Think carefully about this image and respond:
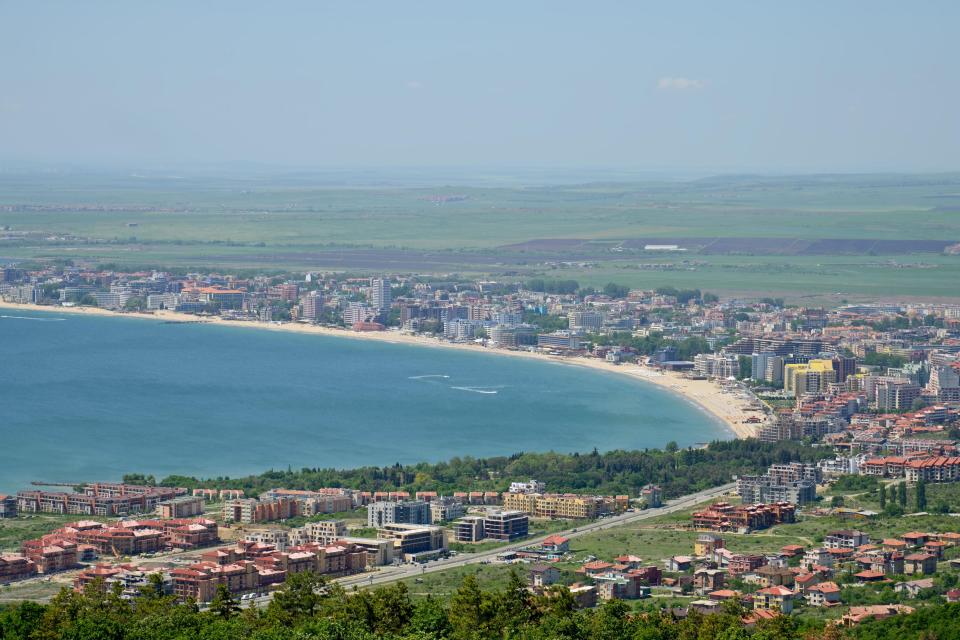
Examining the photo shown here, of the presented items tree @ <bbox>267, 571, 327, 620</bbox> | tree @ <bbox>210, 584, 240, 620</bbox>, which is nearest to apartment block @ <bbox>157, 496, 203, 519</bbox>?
tree @ <bbox>267, 571, 327, 620</bbox>

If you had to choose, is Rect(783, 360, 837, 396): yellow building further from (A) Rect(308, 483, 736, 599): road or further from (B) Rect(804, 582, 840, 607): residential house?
(B) Rect(804, 582, 840, 607): residential house

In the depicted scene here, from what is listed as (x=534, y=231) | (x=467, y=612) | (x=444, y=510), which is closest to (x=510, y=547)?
(x=444, y=510)

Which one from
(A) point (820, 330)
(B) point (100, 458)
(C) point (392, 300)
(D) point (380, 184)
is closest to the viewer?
(B) point (100, 458)

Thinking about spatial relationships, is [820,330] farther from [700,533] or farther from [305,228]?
[305,228]

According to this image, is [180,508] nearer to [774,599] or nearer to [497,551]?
[497,551]

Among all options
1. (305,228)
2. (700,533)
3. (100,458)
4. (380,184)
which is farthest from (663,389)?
(380,184)

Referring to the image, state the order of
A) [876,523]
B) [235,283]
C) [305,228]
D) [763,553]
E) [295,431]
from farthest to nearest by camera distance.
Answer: [305,228]
[235,283]
[295,431]
[876,523]
[763,553]
